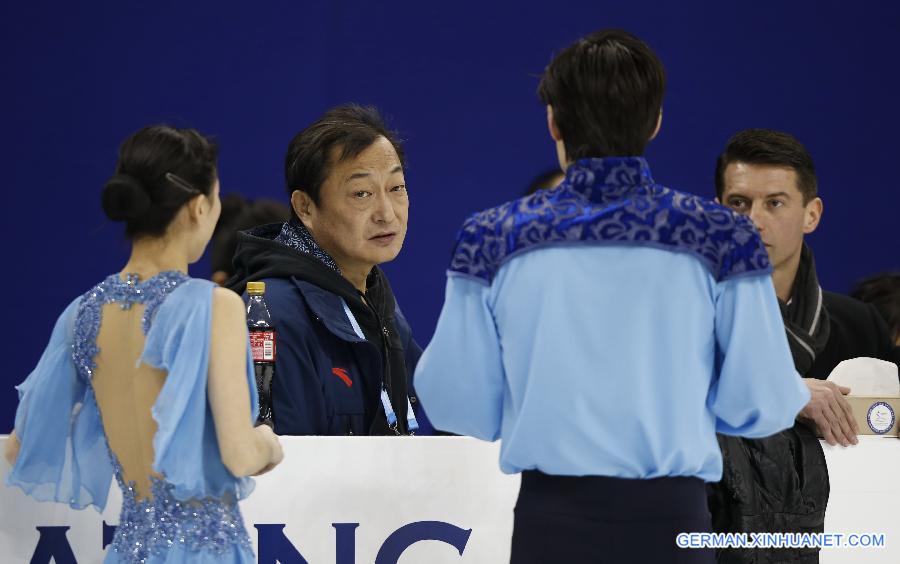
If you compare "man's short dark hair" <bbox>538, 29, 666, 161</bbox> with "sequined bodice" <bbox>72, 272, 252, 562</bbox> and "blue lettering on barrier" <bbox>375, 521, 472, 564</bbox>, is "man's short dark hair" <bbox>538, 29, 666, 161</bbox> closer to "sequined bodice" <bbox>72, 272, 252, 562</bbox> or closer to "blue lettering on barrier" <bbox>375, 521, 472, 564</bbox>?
"sequined bodice" <bbox>72, 272, 252, 562</bbox>

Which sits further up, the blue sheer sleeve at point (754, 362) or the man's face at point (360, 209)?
the man's face at point (360, 209)

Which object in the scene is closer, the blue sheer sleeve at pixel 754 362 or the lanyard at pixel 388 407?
the blue sheer sleeve at pixel 754 362

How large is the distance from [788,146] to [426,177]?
2.63 meters

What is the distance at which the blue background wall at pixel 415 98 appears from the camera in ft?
17.9

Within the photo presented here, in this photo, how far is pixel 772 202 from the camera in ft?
10.6

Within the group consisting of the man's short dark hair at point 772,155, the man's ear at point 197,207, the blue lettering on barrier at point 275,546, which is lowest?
the blue lettering on barrier at point 275,546

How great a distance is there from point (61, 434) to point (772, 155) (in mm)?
1935

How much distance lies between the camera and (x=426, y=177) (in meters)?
5.69

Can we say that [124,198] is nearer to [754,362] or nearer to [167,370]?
[167,370]

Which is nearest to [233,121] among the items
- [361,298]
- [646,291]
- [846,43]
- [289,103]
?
[289,103]

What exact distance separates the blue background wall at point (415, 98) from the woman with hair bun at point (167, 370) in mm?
3150

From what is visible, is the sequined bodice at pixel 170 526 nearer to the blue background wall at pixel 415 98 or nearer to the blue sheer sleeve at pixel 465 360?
the blue sheer sleeve at pixel 465 360

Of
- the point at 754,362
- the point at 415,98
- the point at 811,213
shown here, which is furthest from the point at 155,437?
the point at 415,98

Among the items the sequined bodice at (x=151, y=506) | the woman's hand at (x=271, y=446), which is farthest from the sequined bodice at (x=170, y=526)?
the woman's hand at (x=271, y=446)
